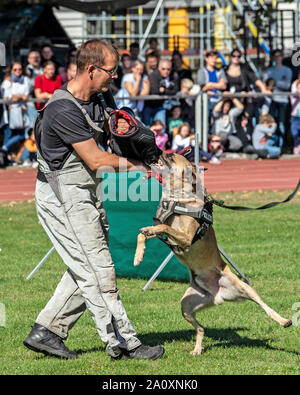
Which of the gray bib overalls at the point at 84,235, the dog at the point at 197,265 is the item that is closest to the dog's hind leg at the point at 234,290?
the dog at the point at 197,265

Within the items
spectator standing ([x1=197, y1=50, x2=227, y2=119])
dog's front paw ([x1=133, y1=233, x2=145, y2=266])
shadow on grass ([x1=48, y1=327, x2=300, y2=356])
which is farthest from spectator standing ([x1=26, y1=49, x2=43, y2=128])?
dog's front paw ([x1=133, y1=233, x2=145, y2=266])

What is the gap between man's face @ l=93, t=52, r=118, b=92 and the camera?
18.7ft

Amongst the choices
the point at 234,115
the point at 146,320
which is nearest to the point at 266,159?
the point at 234,115

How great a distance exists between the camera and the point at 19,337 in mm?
6996

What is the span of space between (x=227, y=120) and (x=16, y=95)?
490cm

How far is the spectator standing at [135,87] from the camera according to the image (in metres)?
17.9

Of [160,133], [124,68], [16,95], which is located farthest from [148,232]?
[124,68]

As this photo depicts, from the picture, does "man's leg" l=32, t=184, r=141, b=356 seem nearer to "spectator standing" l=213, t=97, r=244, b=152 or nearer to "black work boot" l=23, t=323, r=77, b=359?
"black work boot" l=23, t=323, r=77, b=359

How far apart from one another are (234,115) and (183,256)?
41.8 ft

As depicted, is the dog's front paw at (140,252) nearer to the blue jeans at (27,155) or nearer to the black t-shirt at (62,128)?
the black t-shirt at (62,128)

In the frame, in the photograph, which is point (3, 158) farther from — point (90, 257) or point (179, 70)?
point (90, 257)

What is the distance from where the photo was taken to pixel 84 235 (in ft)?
19.3

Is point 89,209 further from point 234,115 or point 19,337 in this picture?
point 234,115

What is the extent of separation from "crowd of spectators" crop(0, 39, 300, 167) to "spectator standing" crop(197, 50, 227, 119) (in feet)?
0.07
